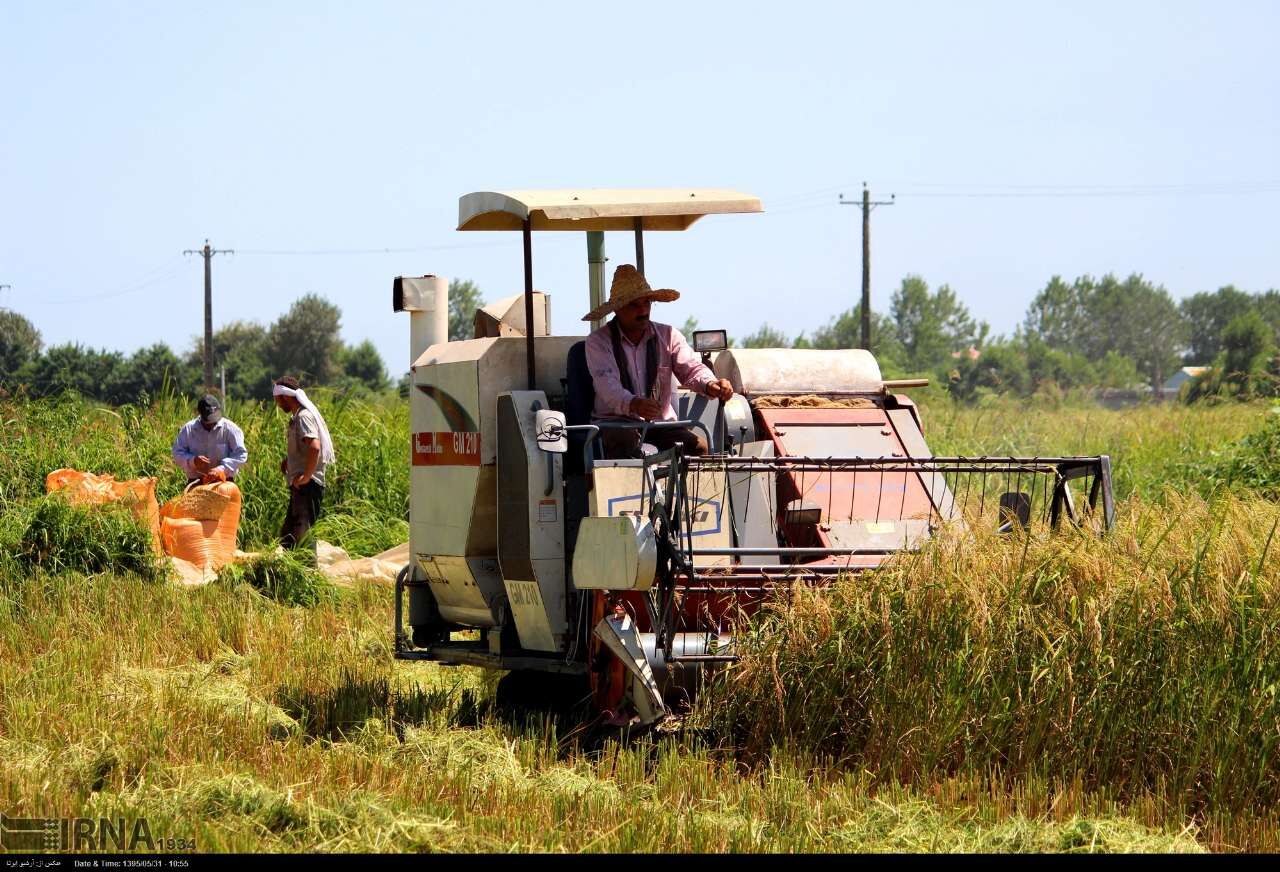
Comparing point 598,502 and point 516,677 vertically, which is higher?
point 598,502

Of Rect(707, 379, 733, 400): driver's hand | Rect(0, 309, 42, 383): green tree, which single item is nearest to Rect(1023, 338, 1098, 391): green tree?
Rect(0, 309, 42, 383): green tree

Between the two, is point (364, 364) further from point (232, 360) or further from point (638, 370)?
point (638, 370)

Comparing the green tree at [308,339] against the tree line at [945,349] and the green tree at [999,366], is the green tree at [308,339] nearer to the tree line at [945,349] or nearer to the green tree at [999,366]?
the tree line at [945,349]

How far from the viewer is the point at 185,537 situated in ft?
41.6

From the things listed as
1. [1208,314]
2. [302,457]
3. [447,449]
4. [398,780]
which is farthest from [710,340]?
[1208,314]

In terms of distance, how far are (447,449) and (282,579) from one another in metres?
3.91

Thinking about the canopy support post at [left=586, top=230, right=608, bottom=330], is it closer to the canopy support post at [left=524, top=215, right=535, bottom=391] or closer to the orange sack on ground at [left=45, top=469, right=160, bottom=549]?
the canopy support post at [left=524, top=215, right=535, bottom=391]

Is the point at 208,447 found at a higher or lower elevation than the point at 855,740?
higher

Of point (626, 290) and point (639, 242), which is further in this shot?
point (639, 242)

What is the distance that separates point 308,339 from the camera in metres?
72.6
